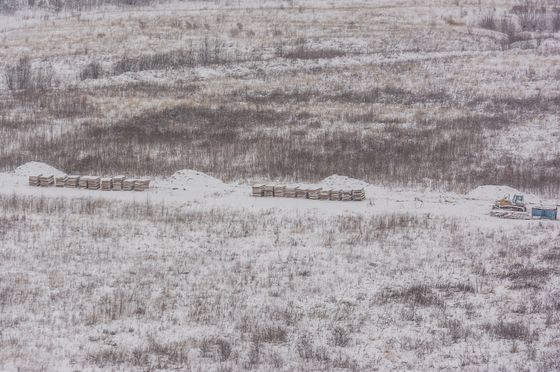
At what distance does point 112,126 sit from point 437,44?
31975 millimetres

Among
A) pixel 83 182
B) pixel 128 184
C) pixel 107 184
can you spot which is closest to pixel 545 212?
pixel 128 184

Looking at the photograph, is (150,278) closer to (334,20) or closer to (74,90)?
(74,90)

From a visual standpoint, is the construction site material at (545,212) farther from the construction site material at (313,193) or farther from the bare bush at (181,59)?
the bare bush at (181,59)

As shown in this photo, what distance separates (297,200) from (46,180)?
11.1m

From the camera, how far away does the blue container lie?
22.1 meters

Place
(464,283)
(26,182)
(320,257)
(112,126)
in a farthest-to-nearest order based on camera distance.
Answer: (112,126) → (26,182) → (320,257) → (464,283)

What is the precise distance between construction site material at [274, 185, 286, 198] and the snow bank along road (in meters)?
0.40

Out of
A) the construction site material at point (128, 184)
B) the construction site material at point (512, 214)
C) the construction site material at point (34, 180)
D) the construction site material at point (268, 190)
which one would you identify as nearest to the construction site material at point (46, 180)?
the construction site material at point (34, 180)

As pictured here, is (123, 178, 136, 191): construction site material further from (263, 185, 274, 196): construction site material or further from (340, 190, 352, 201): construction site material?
(340, 190, 352, 201): construction site material

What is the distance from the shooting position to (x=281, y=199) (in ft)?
82.7

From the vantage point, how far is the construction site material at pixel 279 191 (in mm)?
25438

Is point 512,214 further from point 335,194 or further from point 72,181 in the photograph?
point 72,181

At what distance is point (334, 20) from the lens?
64125 mm

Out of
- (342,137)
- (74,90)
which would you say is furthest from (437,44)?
(74,90)
